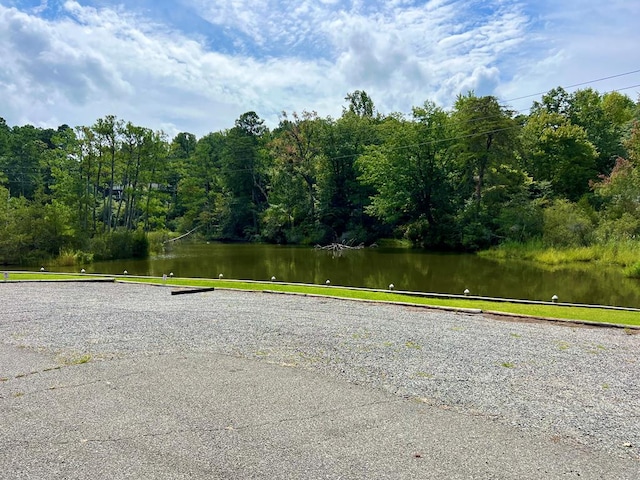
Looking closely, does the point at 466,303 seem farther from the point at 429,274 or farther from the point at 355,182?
the point at 355,182

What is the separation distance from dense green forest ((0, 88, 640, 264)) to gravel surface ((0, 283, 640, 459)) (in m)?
18.8

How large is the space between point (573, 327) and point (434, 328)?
255 centimetres

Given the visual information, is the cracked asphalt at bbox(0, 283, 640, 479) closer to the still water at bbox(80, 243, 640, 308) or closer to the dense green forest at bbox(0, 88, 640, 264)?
the still water at bbox(80, 243, 640, 308)

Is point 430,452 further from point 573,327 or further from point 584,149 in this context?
point 584,149

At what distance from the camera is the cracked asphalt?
128 inches

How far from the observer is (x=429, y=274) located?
1997cm

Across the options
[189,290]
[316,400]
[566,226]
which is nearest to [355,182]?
[566,226]

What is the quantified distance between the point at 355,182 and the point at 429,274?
2393cm

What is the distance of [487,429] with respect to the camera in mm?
3783

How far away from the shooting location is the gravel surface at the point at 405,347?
4258 mm

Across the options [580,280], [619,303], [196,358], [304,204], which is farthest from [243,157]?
[196,358]

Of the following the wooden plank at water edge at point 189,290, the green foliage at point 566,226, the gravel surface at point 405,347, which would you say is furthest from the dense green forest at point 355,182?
the gravel surface at point 405,347

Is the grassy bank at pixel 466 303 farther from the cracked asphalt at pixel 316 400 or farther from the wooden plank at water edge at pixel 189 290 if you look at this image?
the cracked asphalt at pixel 316 400

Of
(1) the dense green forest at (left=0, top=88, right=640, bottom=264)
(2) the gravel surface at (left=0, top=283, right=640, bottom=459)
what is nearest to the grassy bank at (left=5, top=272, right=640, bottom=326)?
→ (2) the gravel surface at (left=0, top=283, right=640, bottom=459)
